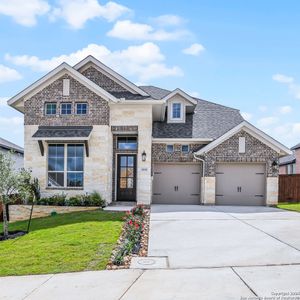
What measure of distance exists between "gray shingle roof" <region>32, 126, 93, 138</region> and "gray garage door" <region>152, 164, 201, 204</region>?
4.63 m

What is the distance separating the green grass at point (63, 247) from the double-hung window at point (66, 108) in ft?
19.4

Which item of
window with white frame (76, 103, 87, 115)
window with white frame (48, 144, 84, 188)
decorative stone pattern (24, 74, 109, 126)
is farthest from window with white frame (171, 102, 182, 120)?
window with white frame (48, 144, 84, 188)

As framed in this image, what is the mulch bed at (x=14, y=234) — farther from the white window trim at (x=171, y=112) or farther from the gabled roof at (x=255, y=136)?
the white window trim at (x=171, y=112)

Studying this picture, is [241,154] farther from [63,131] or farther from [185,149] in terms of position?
[63,131]

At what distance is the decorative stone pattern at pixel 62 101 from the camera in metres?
15.8

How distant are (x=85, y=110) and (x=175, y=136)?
202 inches

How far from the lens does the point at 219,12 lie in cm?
898

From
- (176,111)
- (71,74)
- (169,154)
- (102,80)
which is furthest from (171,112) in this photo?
(71,74)

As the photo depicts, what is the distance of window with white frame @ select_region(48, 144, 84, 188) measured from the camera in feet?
52.2

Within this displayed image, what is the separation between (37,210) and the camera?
15.0m

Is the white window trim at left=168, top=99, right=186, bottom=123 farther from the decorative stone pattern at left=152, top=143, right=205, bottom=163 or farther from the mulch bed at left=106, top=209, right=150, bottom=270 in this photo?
the mulch bed at left=106, top=209, right=150, bottom=270

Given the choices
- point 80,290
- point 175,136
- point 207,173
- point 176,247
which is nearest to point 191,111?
point 175,136

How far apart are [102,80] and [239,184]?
940 centimetres

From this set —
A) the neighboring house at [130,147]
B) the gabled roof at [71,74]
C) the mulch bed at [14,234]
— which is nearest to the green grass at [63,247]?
the mulch bed at [14,234]
